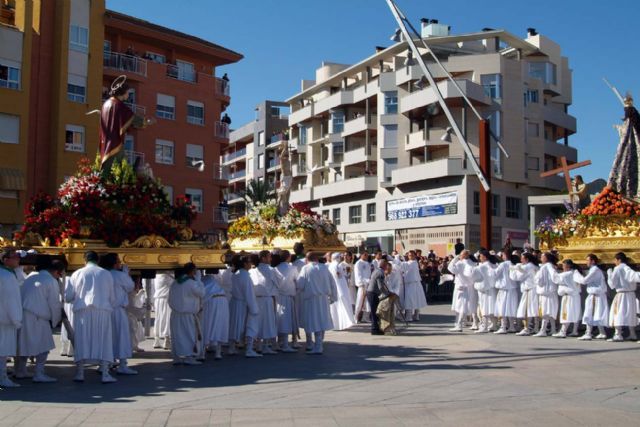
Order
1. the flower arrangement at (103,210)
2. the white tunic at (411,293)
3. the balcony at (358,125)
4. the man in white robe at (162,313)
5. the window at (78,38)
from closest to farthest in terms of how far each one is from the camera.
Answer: the flower arrangement at (103,210), the man in white robe at (162,313), the white tunic at (411,293), the window at (78,38), the balcony at (358,125)

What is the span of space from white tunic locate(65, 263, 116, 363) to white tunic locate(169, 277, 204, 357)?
1.72 metres

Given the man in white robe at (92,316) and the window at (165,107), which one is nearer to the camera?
the man in white robe at (92,316)

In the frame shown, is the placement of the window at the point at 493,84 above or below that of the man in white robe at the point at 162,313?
above

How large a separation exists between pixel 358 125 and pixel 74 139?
24.5 m

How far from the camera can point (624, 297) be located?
50.4 ft

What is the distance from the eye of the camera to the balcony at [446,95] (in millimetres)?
43531

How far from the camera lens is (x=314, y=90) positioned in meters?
63.1

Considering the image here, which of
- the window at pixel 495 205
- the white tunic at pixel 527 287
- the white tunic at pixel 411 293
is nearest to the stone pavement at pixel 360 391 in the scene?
the white tunic at pixel 527 287

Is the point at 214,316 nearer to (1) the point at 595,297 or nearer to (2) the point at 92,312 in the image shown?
(2) the point at 92,312

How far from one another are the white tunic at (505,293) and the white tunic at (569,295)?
4.42 ft

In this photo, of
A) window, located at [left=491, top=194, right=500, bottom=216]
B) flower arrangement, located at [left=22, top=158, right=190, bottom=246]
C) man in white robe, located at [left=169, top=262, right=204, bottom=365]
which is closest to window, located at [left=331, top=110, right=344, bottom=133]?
window, located at [left=491, top=194, right=500, bottom=216]

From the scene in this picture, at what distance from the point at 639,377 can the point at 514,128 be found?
3760 centimetres

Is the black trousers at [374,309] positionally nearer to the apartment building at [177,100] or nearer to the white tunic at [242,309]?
the white tunic at [242,309]

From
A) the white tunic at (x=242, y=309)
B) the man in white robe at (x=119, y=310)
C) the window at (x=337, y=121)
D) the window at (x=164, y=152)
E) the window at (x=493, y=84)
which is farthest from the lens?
the window at (x=337, y=121)
